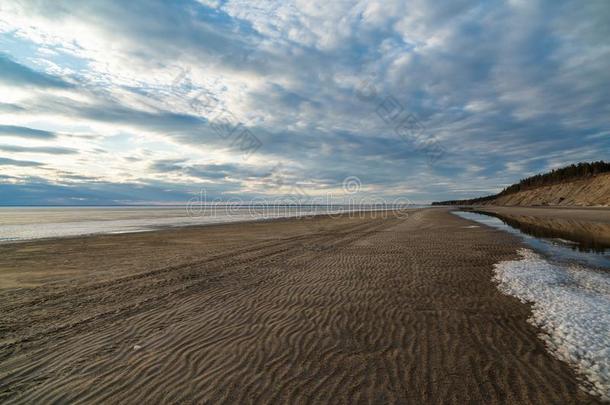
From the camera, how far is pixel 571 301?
8.34 m

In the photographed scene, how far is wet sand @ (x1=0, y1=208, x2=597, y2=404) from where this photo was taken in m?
4.60

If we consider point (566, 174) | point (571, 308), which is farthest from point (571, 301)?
point (566, 174)

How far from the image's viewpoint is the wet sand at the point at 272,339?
15.1 ft

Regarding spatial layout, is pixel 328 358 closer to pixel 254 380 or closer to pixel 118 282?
pixel 254 380

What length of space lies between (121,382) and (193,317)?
2893 millimetres

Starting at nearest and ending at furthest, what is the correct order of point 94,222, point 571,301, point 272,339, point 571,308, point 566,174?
point 272,339 < point 571,308 < point 571,301 < point 94,222 < point 566,174

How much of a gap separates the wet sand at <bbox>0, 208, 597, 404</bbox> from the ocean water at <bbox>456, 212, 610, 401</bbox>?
376 mm

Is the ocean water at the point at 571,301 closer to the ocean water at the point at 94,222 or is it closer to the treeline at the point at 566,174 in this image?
the ocean water at the point at 94,222

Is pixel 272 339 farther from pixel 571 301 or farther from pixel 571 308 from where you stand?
pixel 571 301

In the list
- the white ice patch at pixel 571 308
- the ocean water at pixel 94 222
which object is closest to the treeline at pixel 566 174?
the ocean water at pixel 94 222

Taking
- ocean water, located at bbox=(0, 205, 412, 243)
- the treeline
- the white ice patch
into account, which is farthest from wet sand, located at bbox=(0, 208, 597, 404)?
the treeline

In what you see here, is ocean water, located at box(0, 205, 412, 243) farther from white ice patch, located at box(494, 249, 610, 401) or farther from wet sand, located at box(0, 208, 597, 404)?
white ice patch, located at box(494, 249, 610, 401)

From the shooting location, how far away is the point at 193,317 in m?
7.72

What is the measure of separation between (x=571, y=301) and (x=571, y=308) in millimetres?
743
